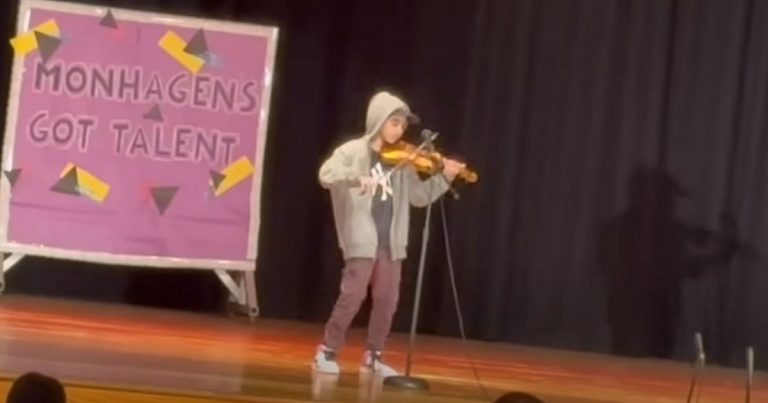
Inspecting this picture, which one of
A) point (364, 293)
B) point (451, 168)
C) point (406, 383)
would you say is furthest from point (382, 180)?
point (406, 383)

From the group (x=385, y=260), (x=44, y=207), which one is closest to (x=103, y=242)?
(x=44, y=207)

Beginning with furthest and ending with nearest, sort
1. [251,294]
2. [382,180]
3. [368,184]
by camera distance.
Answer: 1. [251,294]
2. [382,180]
3. [368,184]

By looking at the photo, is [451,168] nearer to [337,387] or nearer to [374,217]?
[374,217]

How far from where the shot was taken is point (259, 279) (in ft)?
23.3

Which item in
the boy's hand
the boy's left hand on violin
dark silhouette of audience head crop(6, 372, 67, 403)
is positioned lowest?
dark silhouette of audience head crop(6, 372, 67, 403)

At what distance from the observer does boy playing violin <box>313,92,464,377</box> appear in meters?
4.95

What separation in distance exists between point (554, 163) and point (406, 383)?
2.53m

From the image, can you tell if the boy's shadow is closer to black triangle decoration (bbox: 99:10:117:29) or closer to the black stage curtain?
the black stage curtain

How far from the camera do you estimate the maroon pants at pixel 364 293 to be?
4.98m

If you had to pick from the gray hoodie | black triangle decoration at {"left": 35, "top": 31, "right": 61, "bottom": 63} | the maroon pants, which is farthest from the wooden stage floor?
black triangle decoration at {"left": 35, "top": 31, "right": 61, "bottom": 63}

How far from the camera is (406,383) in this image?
4789 millimetres

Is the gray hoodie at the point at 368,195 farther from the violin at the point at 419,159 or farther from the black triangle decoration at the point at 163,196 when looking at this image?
the black triangle decoration at the point at 163,196

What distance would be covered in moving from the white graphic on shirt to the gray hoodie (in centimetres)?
3

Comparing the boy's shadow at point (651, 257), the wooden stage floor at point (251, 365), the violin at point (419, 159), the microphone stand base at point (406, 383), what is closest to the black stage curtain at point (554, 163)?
the boy's shadow at point (651, 257)
